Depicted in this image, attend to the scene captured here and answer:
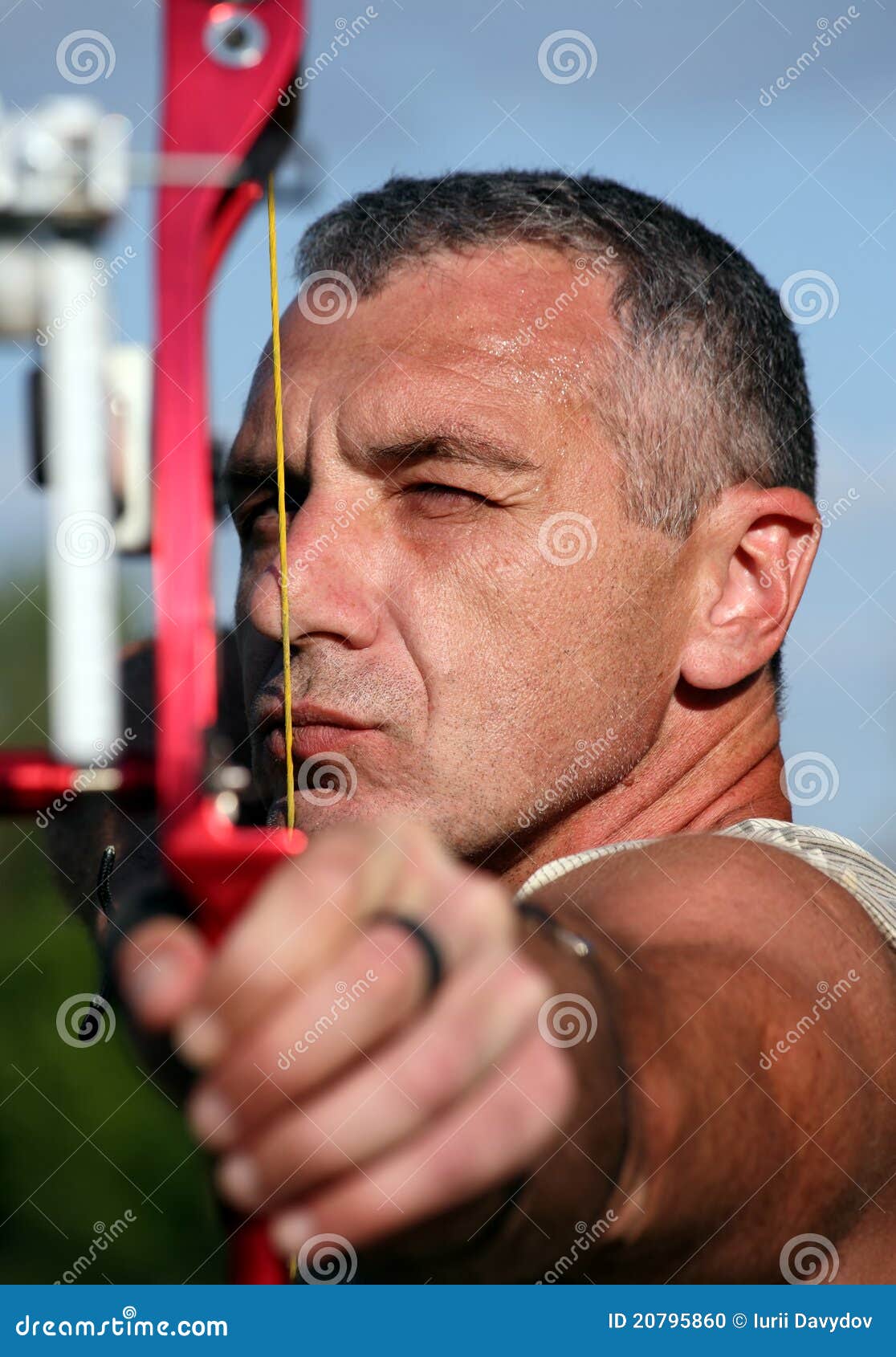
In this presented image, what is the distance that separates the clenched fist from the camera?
2.34 ft

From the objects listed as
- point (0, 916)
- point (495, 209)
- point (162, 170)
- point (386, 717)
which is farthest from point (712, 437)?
point (0, 916)

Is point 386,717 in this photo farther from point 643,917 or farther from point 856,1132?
point 856,1132

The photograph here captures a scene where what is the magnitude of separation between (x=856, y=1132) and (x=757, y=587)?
0.92 metres

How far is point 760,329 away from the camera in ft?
7.32

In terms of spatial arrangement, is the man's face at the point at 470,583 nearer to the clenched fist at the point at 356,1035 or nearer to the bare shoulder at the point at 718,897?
the bare shoulder at the point at 718,897

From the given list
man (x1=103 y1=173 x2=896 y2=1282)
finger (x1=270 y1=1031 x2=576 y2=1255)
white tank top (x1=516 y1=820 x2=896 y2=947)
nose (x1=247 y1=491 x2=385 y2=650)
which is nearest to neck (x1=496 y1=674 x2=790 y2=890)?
man (x1=103 y1=173 x2=896 y2=1282)

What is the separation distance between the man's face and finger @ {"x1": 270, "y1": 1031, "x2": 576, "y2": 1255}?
1061 millimetres

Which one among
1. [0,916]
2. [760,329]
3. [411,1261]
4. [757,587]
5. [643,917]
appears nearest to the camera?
[411,1261]

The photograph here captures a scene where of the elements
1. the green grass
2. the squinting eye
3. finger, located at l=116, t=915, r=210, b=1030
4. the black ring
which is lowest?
the green grass

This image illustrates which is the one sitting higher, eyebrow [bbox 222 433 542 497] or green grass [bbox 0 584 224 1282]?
eyebrow [bbox 222 433 542 497]

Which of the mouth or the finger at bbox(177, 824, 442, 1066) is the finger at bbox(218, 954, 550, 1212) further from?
the mouth

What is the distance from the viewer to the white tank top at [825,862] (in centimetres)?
156

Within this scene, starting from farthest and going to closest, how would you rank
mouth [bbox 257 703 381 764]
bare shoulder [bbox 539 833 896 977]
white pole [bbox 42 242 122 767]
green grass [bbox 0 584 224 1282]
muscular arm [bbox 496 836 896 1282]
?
1. green grass [bbox 0 584 224 1282]
2. mouth [bbox 257 703 381 764]
3. bare shoulder [bbox 539 833 896 977]
4. muscular arm [bbox 496 836 896 1282]
5. white pole [bbox 42 242 122 767]

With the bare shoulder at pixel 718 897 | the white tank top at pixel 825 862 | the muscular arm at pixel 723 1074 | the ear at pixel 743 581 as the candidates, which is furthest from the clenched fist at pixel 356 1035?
the ear at pixel 743 581
